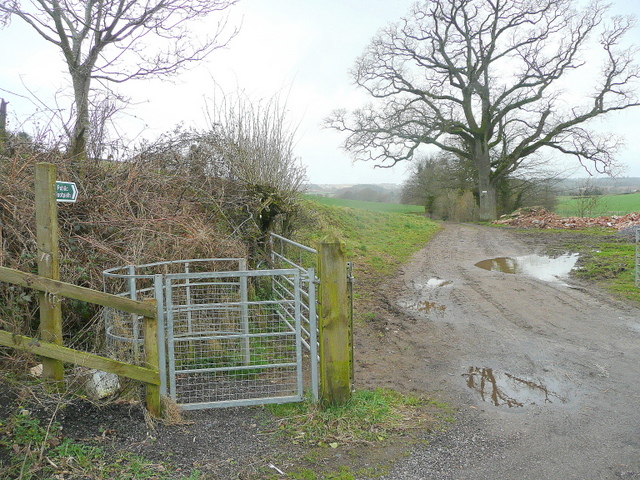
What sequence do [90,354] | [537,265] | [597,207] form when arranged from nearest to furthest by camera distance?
1. [90,354]
2. [537,265]
3. [597,207]

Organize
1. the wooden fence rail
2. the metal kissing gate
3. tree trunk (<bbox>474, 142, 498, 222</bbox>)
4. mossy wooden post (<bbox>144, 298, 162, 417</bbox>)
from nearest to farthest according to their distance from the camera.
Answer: the wooden fence rail < mossy wooden post (<bbox>144, 298, 162, 417</bbox>) < the metal kissing gate < tree trunk (<bbox>474, 142, 498, 222</bbox>)

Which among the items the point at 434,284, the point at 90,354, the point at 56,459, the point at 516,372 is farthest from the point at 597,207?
the point at 56,459

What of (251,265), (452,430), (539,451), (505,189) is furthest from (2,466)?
(505,189)

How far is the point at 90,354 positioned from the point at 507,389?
4176 mm

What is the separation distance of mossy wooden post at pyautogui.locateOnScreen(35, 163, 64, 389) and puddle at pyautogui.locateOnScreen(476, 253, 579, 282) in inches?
413

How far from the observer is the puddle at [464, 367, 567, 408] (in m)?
5.02

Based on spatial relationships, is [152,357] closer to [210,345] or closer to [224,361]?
[210,345]

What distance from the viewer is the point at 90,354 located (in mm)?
4066

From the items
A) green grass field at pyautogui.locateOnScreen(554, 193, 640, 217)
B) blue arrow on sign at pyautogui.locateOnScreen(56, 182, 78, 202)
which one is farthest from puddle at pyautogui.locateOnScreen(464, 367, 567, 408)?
green grass field at pyautogui.locateOnScreen(554, 193, 640, 217)

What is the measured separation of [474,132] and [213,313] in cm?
2768

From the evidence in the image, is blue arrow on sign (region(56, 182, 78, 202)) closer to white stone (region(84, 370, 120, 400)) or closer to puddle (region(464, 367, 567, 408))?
white stone (region(84, 370, 120, 400))

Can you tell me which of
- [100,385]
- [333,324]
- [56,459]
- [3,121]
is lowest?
[56,459]

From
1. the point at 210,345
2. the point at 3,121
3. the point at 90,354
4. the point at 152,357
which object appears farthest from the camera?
the point at 3,121

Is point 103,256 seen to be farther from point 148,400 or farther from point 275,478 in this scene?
point 275,478
